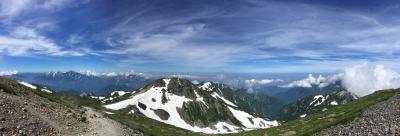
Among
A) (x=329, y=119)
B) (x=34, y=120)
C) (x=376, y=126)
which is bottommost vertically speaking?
(x=329, y=119)

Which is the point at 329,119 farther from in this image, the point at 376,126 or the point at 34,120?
the point at 34,120

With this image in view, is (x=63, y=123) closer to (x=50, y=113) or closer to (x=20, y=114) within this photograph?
(x=50, y=113)

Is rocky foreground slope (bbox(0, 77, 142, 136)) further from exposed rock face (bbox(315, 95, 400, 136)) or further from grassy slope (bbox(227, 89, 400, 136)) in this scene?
grassy slope (bbox(227, 89, 400, 136))

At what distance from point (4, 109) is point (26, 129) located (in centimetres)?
582

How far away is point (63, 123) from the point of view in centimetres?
5591

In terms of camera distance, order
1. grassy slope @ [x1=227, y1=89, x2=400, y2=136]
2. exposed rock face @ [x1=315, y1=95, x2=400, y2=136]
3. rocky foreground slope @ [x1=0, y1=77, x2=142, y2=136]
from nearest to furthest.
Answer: exposed rock face @ [x1=315, y1=95, x2=400, y2=136]
rocky foreground slope @ [x1=0, y1=77, x2=142, y2=136]
grassy slope @ [x1=227, y1=89, x2=400, y2=136]

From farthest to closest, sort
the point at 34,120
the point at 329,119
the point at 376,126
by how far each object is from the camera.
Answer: the point at 329,119 → the point at 34,120 → the point at 376,126

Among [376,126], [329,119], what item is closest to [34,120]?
[376,126]

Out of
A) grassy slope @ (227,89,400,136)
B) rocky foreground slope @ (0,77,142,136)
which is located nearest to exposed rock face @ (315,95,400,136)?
grassy slope @ (227,89,400,136)

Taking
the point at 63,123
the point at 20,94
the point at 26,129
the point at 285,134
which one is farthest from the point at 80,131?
the point at 285,134

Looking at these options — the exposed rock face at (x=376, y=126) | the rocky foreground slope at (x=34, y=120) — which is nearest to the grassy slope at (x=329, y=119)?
the exposed rock face at (x=376, y=126)

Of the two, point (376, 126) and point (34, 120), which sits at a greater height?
point (376, 126)

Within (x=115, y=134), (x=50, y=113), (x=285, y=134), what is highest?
(x=50, y=113)

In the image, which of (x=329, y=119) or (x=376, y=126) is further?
(x=329, y=119)
